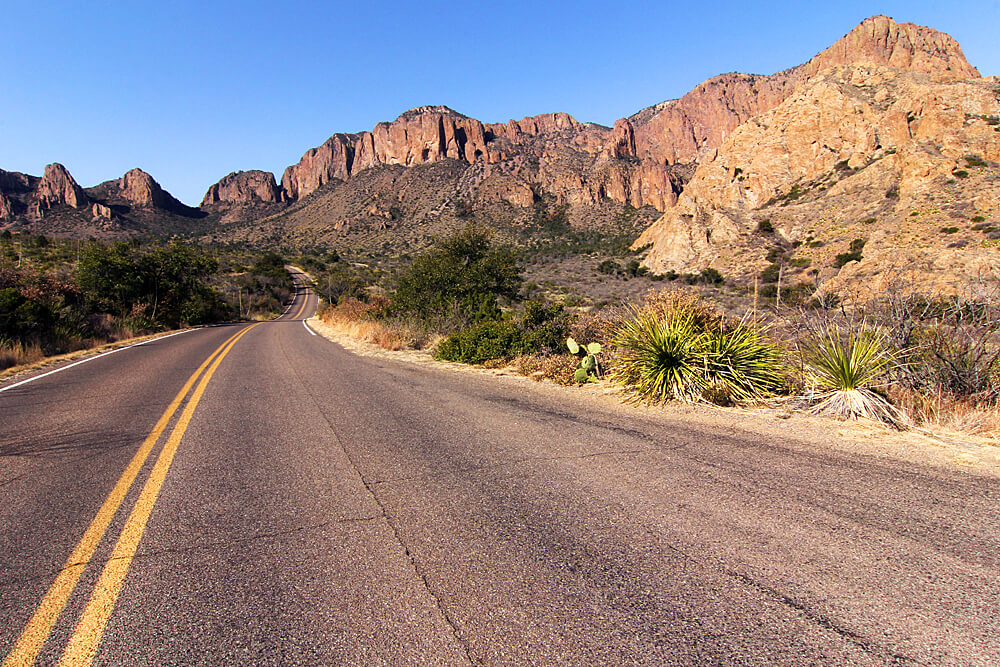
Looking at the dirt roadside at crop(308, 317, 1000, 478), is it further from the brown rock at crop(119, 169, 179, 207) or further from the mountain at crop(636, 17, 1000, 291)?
the brown rock at crop(119, 169, 179, 207)

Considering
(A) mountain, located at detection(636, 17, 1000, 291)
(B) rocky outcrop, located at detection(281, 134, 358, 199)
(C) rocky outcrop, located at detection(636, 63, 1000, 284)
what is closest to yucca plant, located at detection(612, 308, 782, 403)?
(A) mountain, located at detection(636, 17, 1000, 291)

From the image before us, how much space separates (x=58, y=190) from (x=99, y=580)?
523 feet

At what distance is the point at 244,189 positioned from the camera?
576 ft

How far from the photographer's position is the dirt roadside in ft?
15.0

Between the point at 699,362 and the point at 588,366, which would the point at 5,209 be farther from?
the point at 699,362

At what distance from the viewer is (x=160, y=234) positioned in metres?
105

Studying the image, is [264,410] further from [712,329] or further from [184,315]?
[184,315]

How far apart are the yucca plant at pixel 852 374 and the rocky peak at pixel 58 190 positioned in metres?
152

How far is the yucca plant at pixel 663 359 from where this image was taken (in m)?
7.24

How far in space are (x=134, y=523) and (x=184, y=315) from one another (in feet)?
109

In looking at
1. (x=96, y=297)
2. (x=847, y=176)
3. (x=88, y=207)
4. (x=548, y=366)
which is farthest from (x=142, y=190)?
(x=548, y=366)

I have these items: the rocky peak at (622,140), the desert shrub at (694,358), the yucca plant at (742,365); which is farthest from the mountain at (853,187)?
the rocky peak at (622,140)

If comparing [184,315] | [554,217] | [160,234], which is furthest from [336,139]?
[184,315]

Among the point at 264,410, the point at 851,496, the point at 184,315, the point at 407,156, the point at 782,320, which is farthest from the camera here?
the point at 407,156
